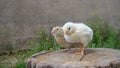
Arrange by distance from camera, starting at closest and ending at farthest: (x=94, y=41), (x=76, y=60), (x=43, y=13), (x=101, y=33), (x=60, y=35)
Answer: (x=76, y=60) → (x=60, y=35) → (x=94, y=41) → (x=101, y=33) → (x=43, y=13)

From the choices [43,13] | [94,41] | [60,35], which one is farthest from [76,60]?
[43,13]

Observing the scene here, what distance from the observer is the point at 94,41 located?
286 inches

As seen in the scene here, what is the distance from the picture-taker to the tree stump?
3916 mm

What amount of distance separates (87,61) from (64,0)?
4507mm

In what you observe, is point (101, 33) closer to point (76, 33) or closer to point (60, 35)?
point (60, 35)

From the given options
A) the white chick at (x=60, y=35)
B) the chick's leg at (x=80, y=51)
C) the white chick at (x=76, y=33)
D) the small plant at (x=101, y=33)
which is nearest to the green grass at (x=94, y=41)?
the small plant at (x=101, y=33)

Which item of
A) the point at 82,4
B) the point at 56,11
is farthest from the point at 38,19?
the point at 82,4

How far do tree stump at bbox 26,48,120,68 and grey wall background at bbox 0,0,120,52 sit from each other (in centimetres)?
370

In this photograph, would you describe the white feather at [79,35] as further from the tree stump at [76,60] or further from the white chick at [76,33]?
the tree stump at [76,60]

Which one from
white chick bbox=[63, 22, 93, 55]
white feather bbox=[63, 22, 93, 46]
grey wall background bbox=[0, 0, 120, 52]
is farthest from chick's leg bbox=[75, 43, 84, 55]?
grey wall background bbox=[0, 0, 120, 52]

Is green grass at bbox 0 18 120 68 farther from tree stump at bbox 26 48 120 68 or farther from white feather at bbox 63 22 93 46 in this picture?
white feather at bbox 63 22 93 46

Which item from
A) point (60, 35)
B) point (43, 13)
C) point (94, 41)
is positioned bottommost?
point (94, 41)

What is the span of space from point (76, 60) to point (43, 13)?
4.34 meters

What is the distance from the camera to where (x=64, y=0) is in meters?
8.43
